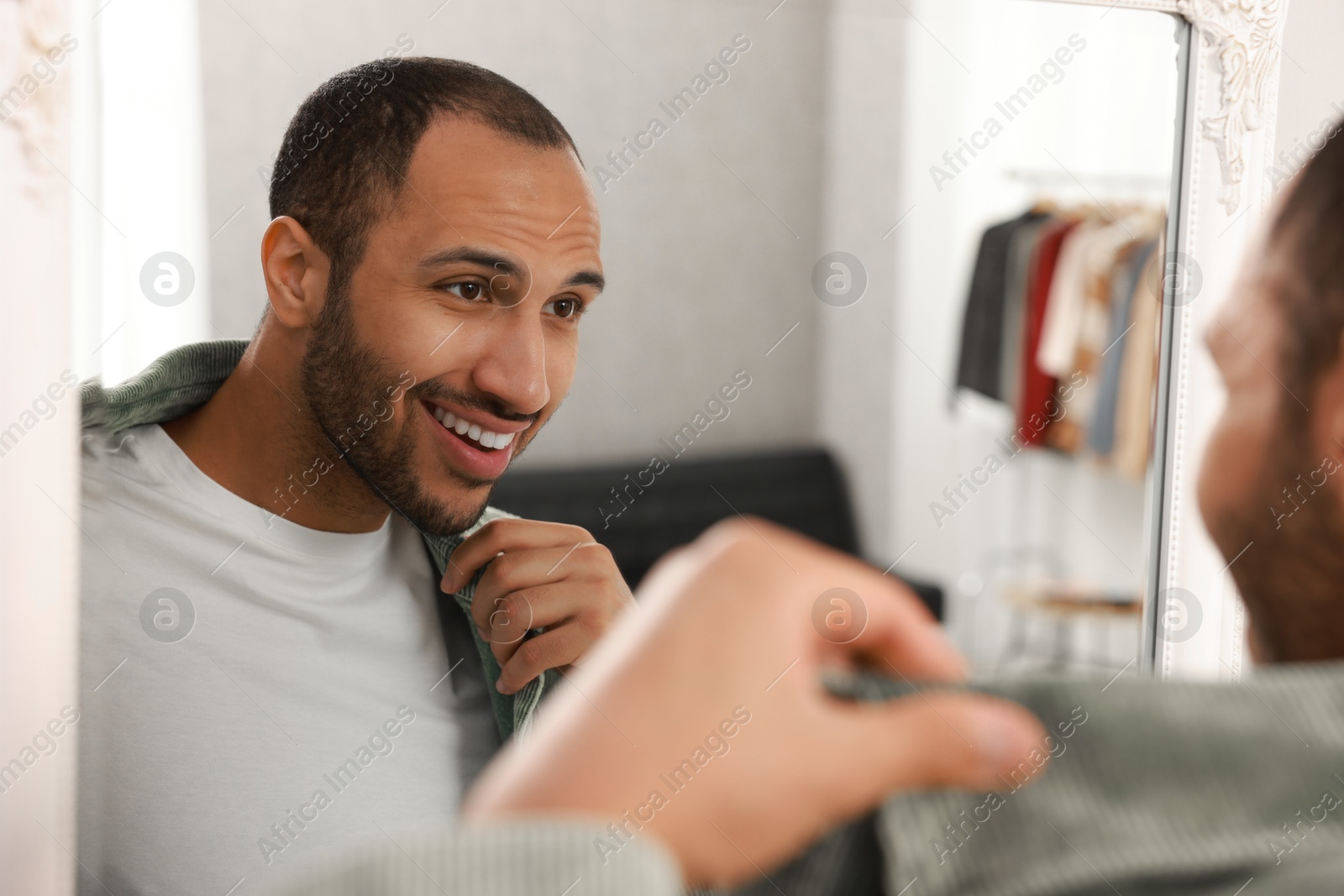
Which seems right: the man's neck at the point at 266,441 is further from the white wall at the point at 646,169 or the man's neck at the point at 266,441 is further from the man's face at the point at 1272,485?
the man's face at the point at 1272,485

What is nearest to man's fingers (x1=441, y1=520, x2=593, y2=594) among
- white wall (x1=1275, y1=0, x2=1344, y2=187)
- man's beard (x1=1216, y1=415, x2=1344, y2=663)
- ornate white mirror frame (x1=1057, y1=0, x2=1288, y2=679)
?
man's beard (x1=1216, y1=415, x2=1344, y2=663)

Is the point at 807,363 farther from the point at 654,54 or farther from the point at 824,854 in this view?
the point at 824,854

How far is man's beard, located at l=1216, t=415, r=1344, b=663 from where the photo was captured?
40 centimetres

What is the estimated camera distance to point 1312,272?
0.40 metres

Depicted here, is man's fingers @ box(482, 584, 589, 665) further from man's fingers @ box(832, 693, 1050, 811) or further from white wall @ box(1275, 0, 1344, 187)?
white wall @ box(1275, 0, 1344, 187)

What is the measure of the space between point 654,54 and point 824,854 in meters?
0.59

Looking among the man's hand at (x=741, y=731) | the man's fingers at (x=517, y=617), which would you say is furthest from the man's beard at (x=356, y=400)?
the man's hand at (x=741, y=731)

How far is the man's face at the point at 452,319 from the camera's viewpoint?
24.7 inches

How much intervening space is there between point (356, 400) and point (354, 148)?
6.4 inches

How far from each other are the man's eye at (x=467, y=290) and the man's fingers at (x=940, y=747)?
427 mm

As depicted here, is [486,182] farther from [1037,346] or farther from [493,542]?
[1037,346]

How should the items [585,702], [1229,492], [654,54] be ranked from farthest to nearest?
[654,54] < [1229,492] < [585,702]

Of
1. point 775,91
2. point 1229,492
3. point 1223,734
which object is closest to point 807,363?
point 775,91

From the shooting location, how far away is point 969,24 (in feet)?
2.63
